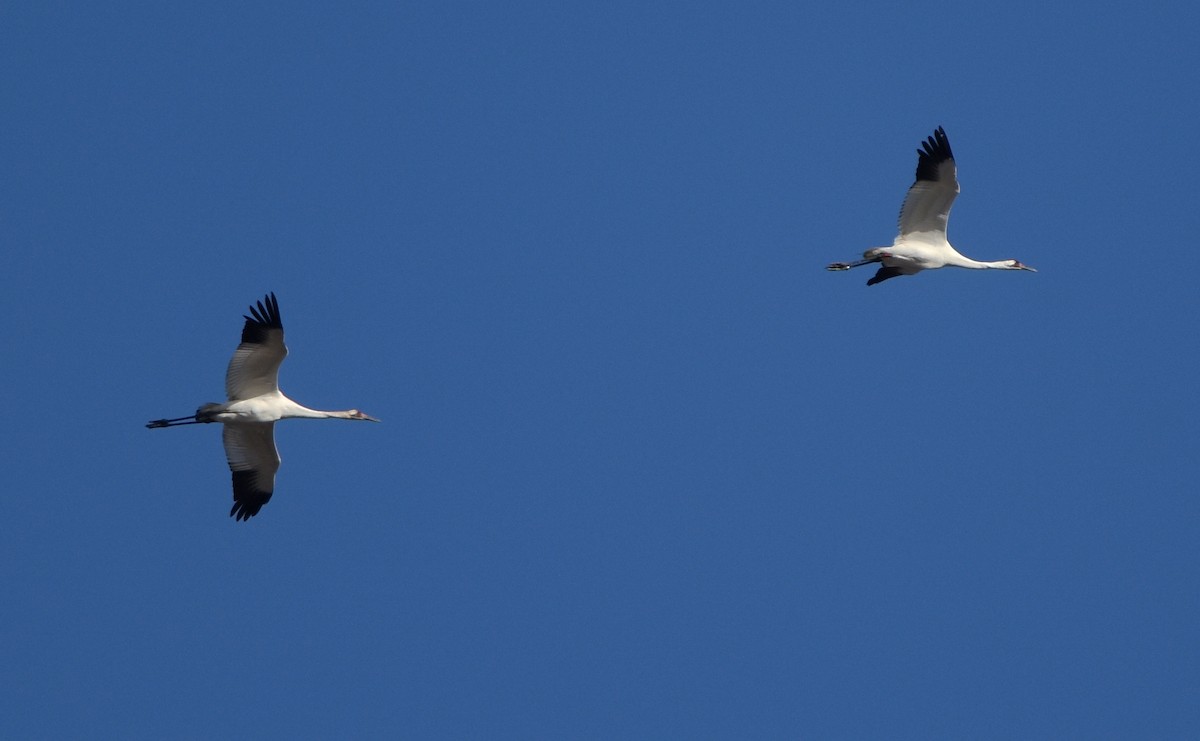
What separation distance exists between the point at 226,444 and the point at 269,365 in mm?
2000

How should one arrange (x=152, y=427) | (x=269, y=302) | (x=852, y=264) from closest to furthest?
(x=269, y=302) → (x=152, y=427) → (x=852, y=264)

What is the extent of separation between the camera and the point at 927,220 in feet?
84.8

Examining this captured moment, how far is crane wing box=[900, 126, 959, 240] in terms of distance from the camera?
25.2 metres

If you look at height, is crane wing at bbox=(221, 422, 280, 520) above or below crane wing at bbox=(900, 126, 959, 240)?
below

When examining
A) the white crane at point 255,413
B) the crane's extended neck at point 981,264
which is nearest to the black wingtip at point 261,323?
the white crane at point 255,413

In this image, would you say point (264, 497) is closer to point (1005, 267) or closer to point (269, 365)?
point (269, 365)

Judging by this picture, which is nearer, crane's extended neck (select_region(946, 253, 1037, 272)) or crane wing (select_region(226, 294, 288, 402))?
crane wing (select_region(226, 294, 288, 402))

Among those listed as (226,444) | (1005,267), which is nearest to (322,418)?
(226,444)

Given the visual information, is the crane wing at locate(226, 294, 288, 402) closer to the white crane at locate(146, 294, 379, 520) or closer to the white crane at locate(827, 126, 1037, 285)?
the white crane at locate(146, 294, 379, 520)

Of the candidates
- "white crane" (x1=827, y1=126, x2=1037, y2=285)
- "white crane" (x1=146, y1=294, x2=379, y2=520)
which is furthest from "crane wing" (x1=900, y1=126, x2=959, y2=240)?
"white crane" (x1=146, y1=294, x2=379, y2=520)

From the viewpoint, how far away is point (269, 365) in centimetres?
2348

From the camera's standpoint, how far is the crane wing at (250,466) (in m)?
24.8

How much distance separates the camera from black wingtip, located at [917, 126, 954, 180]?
25.1 meters

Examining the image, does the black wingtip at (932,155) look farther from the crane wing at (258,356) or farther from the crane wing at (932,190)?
the crane wing at (258,356)
